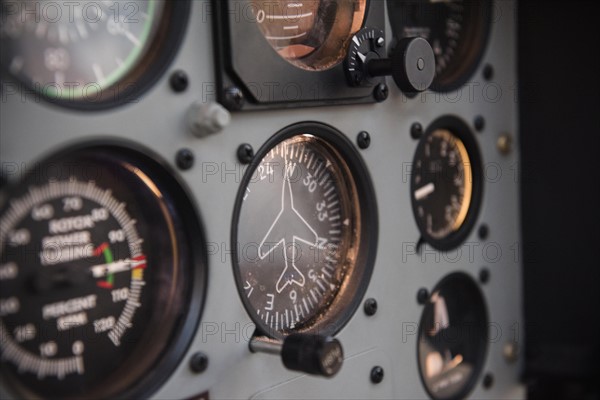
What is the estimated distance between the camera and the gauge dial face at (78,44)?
115cm

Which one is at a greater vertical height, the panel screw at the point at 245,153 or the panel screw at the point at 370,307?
the panel screw at the point at 245,153

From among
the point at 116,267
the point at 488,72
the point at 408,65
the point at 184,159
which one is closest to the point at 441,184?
the point at 488,72

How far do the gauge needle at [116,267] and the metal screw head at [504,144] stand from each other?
1.14m

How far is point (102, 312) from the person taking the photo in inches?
51.1

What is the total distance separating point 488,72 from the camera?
6.93ft

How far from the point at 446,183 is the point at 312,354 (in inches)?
30.2

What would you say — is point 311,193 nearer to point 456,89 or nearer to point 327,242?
point 327,242

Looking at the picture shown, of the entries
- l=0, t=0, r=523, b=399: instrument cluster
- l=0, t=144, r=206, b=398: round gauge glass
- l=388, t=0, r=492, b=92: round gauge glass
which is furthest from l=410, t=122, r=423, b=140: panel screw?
l=0, t=144, r=206, b=398: round gauge glass

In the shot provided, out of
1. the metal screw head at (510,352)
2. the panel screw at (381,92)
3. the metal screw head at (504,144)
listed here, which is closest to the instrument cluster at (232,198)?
the panel screw at (381,92)

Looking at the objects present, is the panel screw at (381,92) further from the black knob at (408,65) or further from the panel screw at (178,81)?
the panel screw at (178,81)

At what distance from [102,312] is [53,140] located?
0.29 m

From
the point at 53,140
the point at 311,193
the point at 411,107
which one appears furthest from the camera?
the point at 411,107

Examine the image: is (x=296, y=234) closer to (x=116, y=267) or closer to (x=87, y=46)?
(x=116, y=267)

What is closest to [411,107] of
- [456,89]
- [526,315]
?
[456,89]
